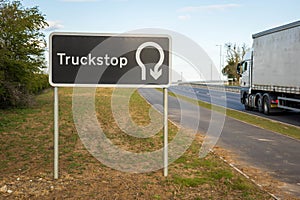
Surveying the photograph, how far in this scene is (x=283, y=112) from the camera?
20.7 m

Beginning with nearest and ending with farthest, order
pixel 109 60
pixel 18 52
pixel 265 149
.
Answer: pixel 109 60 → pixel 265 149 → pixel 18 52

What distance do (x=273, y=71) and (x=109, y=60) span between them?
15.0 meters

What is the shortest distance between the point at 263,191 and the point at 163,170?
170 centimetres

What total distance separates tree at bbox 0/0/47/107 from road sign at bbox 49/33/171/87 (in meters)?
12.7

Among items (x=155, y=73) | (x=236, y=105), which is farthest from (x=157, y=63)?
(x=236, y=105)

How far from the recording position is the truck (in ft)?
57.0

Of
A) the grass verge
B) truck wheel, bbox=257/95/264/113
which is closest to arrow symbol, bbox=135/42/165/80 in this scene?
the grass verge

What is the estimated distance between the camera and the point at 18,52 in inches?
750

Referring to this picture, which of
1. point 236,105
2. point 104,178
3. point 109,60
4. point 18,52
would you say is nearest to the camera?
point 109,60

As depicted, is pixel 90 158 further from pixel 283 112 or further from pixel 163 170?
pixel 283 112

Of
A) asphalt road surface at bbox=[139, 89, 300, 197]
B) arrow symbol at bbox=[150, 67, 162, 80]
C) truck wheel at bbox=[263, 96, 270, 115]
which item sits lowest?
asphalt road surface at bbox=[139, 89, 300, 197]

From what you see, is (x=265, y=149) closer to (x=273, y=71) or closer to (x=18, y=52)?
(x=273, y=71)

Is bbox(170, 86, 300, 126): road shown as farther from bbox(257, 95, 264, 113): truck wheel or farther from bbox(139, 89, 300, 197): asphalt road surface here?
bbox(139, 89, 300, 197): asphalt road surface

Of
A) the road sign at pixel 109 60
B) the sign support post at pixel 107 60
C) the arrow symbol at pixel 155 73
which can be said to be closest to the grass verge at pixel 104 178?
the sign support post at pixel 107 60
